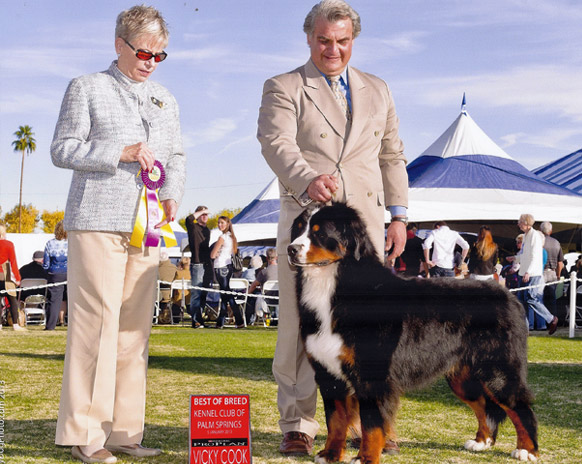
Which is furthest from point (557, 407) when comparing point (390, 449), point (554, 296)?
point (554, 296)

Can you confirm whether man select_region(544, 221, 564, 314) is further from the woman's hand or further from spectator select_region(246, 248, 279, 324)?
the woman's hand

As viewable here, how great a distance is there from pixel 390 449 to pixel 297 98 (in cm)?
163

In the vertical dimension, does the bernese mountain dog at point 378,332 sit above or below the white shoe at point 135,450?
above

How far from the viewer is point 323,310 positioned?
2.74m

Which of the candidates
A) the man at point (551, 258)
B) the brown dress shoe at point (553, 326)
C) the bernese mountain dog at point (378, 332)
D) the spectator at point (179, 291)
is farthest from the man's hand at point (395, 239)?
the spectator at point (179, 291)

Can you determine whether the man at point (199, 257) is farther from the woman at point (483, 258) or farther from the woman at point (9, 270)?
the woman at point (483, 258)

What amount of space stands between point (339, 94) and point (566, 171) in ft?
59.9

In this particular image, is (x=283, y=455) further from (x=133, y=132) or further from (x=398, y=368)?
(x=133, y=132)

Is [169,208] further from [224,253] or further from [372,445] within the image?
[224,253]

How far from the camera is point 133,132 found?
3.06 metres

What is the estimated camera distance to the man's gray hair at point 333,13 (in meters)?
3.02

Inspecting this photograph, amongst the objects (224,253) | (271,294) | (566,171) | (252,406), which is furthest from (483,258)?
(566,171)

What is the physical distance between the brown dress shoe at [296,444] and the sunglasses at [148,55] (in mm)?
1760

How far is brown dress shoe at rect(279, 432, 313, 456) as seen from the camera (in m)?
3.10
